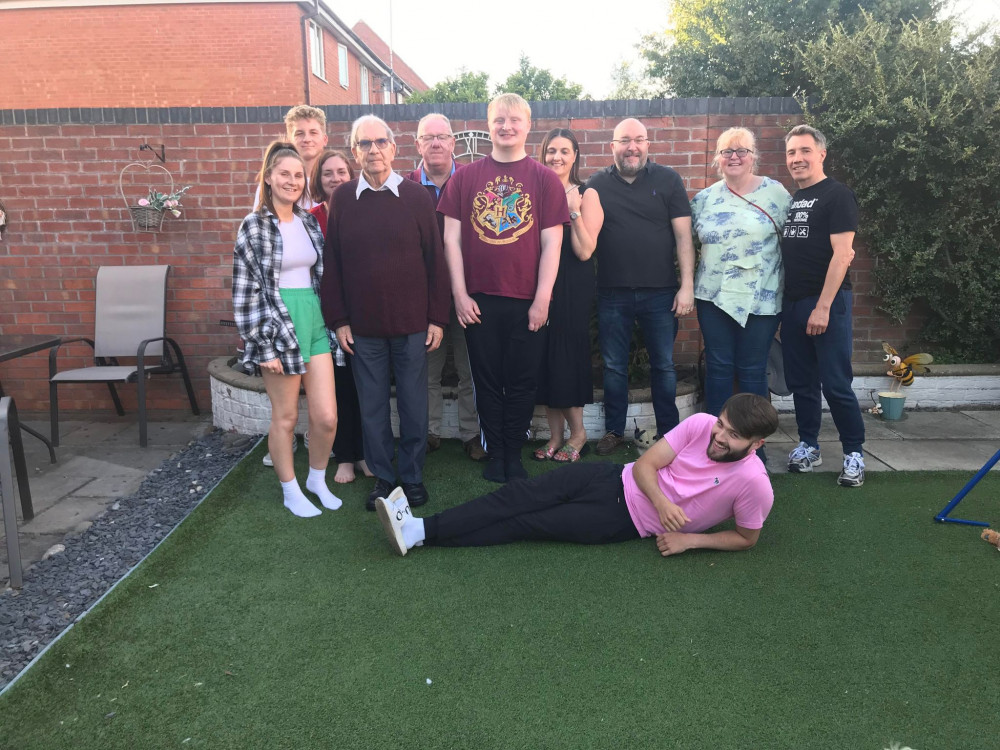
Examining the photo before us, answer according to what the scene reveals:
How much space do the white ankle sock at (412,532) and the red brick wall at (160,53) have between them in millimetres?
15451

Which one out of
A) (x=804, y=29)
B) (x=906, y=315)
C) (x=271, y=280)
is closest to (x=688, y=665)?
(x=271, y=280)

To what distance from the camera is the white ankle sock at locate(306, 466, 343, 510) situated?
3285mm

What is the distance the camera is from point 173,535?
2977 millimetres

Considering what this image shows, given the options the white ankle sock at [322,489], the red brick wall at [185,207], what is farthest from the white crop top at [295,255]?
the red brick wall at [185,207]

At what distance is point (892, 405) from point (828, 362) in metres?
1.63

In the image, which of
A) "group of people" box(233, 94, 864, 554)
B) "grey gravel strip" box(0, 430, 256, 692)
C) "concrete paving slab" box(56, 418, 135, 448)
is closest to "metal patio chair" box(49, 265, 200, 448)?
"concrete paving slab" box(56, 418, 135, 448)

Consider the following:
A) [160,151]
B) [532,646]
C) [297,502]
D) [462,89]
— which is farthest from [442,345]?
[462,89]

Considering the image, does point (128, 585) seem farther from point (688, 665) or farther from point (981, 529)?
point (981, 529)

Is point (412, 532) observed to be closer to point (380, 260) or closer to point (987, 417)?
point (380, 260)

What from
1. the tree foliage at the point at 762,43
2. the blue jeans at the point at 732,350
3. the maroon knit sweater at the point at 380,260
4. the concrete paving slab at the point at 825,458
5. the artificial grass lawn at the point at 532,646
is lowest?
the artificial grass lawn at the point at 532,646

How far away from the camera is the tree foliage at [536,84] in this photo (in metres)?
27.7

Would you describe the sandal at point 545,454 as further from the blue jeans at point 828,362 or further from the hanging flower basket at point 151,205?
the hanging flower basket at point 151,205

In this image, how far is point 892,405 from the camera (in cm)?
465

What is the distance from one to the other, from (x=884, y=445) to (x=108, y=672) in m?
4.03
